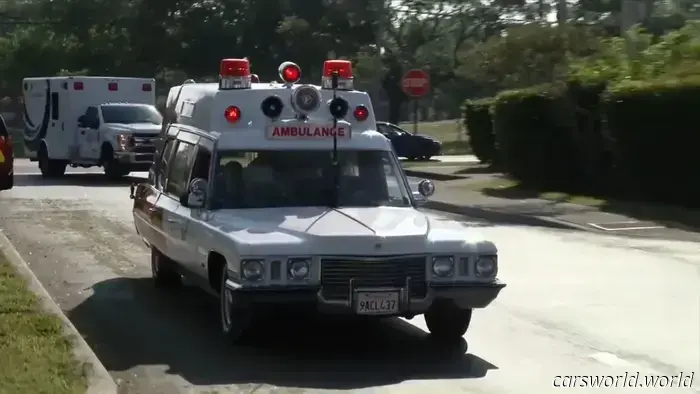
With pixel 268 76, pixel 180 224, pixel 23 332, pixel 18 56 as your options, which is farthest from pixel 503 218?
pixel 18 56

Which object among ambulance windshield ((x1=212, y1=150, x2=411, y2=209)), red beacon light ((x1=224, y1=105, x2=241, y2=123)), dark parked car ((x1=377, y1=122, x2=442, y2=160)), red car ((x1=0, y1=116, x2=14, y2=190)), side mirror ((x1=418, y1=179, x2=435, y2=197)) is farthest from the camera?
dark parked car ((x1=377, y1=122, x2=442, y2=160))

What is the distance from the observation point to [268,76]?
2362 inches

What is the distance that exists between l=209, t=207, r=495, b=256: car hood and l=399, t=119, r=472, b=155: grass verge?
118ft

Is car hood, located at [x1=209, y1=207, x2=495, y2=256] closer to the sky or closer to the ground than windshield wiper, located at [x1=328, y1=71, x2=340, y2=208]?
closer to the ground

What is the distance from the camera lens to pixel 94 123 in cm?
3105

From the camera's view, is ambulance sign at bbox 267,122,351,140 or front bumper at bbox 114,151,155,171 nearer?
ambulance sign at bbox 267,122,351,140

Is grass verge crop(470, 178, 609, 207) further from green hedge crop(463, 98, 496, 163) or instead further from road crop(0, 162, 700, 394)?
road crop(0, 162, 700, 394)

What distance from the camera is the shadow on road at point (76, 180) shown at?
2991cm

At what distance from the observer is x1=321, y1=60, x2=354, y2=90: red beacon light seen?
453 inches

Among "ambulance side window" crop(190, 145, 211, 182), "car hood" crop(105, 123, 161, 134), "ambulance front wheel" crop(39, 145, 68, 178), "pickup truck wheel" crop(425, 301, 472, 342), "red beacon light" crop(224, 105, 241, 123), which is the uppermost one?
"red beacon light" crop(224, 105, 241, 123)

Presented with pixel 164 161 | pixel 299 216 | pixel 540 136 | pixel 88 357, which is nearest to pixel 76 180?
pixel 540 136

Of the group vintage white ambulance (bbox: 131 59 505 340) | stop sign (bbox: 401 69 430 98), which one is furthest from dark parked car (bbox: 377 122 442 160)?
vintage white ambulance (bbox: 131 59 505 340)

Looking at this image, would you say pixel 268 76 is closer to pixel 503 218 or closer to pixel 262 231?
pixel 503 218

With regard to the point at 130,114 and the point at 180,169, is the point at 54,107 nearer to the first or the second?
the point at 130,114
